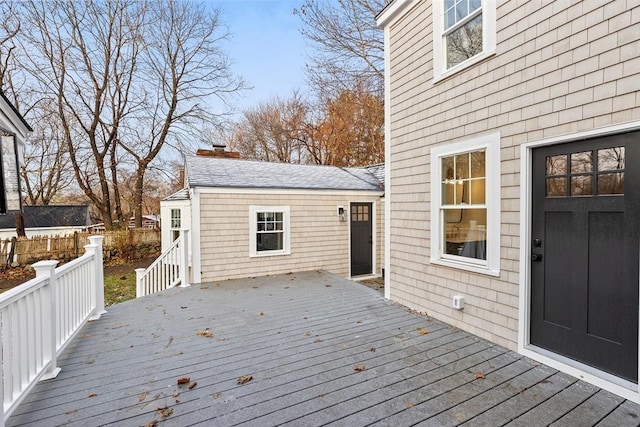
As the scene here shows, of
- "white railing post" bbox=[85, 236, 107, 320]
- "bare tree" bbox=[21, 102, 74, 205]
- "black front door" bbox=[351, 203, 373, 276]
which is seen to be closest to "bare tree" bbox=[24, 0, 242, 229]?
"bare tree" bbox=[21, 102, 74, 205]

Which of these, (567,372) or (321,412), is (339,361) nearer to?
(321,412)

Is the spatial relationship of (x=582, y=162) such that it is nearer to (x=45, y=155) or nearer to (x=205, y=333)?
(x=205, y=333)

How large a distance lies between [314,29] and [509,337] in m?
12.2

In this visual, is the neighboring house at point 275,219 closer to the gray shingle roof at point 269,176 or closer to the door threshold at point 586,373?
the gray shingle roof at point 269,176

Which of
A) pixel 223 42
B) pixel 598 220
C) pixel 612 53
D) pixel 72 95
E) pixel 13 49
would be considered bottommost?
pixel 598 220

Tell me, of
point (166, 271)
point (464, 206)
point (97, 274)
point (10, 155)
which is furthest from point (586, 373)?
point (166, 271)

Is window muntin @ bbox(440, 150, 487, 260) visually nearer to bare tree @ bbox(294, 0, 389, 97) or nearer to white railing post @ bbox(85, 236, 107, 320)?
white railing post @ bbox(85, 236, 107, 320)

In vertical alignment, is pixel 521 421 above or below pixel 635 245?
below

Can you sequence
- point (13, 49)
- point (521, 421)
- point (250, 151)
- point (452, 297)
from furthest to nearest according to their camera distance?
point (250, 151)
point (13, 49)
point (452, 297)
point (521, 421)

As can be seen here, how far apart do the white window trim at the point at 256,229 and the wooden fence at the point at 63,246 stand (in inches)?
330

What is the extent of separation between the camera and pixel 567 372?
292cm

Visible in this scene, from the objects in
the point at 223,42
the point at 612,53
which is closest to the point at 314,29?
the point at 223,42

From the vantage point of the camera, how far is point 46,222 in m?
18.3

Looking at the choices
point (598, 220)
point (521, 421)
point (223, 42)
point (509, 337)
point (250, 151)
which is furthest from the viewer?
point (250, 151)
